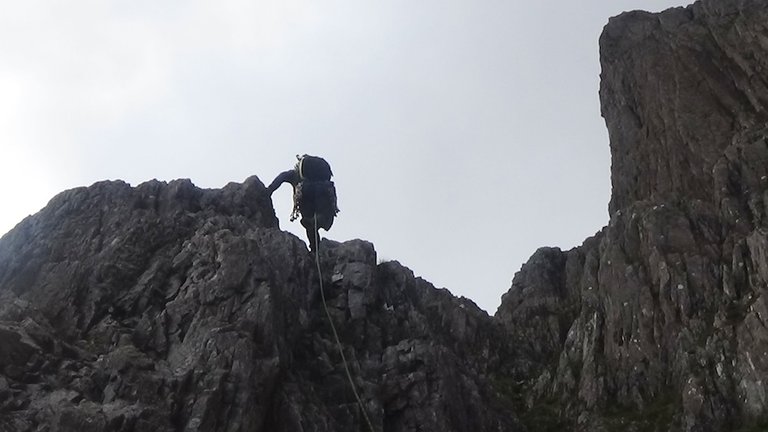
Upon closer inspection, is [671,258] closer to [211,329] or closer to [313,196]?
[313,196]

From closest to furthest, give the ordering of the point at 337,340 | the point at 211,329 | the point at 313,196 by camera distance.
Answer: the point at 211,329, the point at 337,340, the point at 313,196

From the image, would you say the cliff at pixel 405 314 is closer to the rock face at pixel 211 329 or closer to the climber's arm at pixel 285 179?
the rock face at pixel 211 329

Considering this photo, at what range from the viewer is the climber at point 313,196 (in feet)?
163

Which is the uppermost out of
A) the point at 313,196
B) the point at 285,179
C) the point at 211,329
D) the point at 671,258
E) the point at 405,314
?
the point at 285,179

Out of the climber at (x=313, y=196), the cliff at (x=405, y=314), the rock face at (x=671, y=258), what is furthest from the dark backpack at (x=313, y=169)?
the rock face at (x=671, y=258)

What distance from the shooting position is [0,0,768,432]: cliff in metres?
31.8

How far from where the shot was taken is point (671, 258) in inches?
1668

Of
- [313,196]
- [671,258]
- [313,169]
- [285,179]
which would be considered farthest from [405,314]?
[671,258]

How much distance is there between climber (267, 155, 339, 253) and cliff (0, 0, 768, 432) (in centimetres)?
169

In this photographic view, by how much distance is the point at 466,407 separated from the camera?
3903cm

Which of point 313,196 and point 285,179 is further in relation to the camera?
point 285,179

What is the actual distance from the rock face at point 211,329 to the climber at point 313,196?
5.75 ft

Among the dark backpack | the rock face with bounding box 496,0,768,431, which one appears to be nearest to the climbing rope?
the dark backpack

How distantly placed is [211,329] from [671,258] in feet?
84.0
